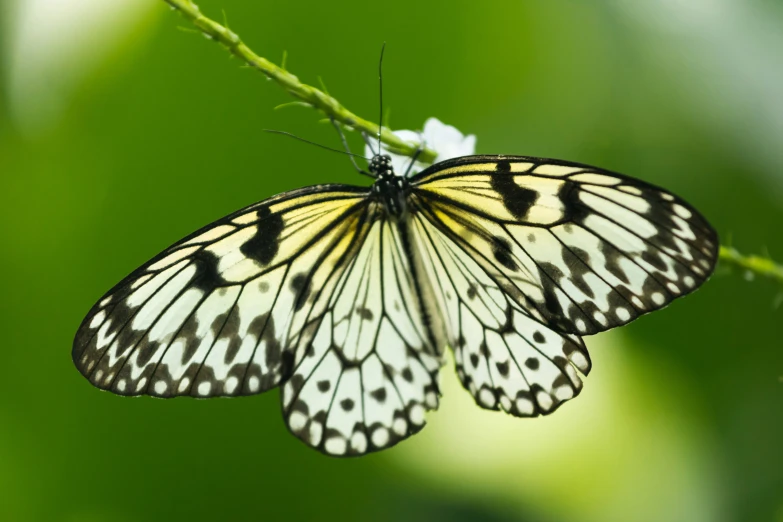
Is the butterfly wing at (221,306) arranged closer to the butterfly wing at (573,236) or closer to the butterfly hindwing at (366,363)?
the butterfly hindwing at (366,363)

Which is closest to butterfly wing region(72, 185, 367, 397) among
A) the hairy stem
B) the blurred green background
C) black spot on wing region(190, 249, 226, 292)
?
black spot on wing region(190, 249, 226, 292)

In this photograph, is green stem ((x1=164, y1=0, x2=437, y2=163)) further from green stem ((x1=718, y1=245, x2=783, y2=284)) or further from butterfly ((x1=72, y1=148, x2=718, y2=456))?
green stem ((x1=718, y1=245, x2=783, y2=284))

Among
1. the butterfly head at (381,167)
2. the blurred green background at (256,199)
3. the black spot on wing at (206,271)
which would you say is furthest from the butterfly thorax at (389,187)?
the blurred green background at (256,199)

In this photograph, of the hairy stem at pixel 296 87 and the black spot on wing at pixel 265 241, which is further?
the black spot on wing at pixel 265 241

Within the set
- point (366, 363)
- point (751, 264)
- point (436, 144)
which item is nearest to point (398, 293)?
point (366, 363)

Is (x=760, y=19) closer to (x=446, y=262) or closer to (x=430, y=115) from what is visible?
(x=430, y=115)

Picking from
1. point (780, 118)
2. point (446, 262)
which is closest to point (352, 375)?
point (446, 262)
